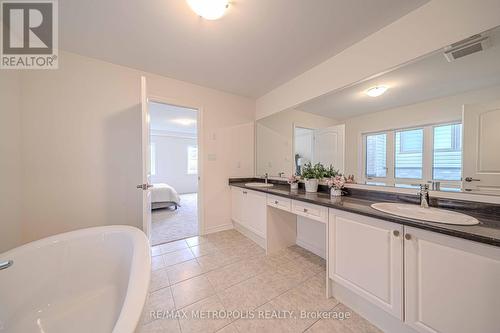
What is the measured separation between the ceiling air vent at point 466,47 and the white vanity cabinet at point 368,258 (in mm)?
1263

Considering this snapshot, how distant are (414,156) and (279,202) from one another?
125 cm

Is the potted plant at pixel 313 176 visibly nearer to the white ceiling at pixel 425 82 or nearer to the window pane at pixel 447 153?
the white ceiling at pixel 425 82

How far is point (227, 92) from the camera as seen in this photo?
295 centimetres

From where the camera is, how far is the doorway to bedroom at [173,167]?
3615 millimetres

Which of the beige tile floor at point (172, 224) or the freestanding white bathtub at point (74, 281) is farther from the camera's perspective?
the beige tile floor at point (172, 224)

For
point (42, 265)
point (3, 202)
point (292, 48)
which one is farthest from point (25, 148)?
point (292, 48)

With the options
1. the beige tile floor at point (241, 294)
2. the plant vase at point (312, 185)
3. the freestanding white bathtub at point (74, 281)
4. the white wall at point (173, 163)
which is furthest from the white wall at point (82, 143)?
the white wall at point (173, 163)

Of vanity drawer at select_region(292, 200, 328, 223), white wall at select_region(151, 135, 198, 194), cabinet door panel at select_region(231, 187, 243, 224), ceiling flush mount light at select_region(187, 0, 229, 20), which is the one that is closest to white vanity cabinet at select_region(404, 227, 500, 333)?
vanity drawer at select_region(292, 200, 328, 223)

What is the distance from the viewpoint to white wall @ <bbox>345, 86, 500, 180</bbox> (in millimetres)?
1164

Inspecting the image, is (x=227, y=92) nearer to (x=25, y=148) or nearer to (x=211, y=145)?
(x=211, y=145)

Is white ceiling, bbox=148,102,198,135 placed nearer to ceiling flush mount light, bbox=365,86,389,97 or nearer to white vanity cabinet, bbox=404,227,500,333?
ceiling flush mount light, bbox=365,86,389,97

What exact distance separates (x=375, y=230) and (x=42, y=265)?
2.23m

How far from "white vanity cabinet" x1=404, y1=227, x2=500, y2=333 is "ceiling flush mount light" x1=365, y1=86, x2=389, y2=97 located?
1.24m

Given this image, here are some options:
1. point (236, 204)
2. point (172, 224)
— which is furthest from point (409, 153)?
point (172, 224)
